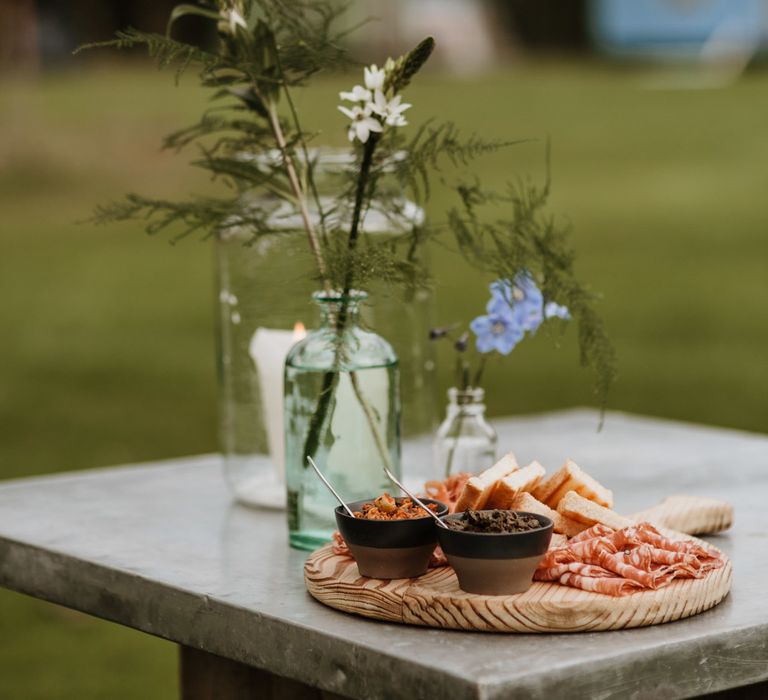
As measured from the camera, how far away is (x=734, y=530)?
1.73 metres

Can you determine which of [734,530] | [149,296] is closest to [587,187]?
[149,296]

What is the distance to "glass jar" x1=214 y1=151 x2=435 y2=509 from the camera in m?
1.90

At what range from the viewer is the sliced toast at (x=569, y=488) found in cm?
153

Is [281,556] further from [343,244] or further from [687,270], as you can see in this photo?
[687,270]

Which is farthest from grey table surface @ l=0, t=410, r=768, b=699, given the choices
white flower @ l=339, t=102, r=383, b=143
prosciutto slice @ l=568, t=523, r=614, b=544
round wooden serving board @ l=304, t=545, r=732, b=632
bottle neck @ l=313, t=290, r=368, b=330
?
white flower @ l=339, t=102, r=383, b=143

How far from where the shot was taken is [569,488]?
1.53 meters

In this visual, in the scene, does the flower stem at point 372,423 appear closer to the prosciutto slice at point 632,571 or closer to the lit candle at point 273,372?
the lit candle at point 273,372

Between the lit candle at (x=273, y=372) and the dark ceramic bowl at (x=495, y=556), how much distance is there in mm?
608

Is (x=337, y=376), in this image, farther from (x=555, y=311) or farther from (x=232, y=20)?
(x=232, y=20)

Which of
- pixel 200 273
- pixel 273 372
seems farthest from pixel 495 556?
pixel 200 273

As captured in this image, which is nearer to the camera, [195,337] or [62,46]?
[195,337]

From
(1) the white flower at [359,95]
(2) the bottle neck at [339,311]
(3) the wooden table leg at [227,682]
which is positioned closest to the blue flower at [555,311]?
(2) the bottle neck at [339,311]

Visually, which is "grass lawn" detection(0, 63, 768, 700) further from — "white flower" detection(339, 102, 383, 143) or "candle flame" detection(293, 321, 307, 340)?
"white flower" detection(339, 102, 383, 143)

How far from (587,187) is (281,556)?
735 cm
